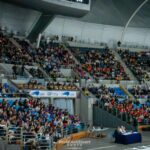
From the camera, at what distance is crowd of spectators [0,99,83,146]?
22850mm

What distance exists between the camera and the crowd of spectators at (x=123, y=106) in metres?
35.3

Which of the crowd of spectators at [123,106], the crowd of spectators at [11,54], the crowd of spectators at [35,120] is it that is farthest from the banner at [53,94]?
the crowd of spectators at [11,54]

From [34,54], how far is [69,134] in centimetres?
1448

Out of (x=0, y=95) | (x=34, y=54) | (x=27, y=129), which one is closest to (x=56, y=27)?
(x=34, y=54)

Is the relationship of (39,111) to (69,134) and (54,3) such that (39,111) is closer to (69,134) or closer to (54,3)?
(69,134)

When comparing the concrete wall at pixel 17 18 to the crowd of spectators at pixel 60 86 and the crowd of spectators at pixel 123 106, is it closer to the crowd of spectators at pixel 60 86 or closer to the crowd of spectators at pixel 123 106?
the crowd of spectators at pixel 60 86

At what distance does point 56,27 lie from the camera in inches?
1924

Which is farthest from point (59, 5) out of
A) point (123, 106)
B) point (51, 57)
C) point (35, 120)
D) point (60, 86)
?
point (35, 120)

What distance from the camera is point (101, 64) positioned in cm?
4662

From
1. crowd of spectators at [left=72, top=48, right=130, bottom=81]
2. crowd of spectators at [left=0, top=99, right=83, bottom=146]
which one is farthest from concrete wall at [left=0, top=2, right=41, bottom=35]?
crowd of spectators at [left=0, top=99, right=83, bottom=146]

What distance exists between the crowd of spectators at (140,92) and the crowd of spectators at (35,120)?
12165 millimetres

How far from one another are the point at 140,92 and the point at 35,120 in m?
19.2

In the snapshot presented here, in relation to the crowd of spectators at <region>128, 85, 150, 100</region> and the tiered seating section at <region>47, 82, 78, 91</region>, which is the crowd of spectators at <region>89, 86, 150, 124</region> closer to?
the crowd of spectators at <region>128, 85, 150, 100</region>

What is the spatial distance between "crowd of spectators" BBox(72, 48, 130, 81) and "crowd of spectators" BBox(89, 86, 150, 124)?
3.89 metres
